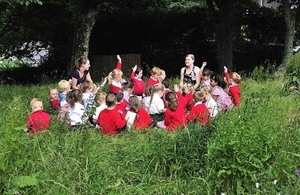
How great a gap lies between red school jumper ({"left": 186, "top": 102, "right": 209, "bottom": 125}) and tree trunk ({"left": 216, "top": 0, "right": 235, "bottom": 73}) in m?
9.89

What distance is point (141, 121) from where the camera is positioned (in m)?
8.24

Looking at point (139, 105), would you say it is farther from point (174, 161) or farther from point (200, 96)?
point (174, 161)

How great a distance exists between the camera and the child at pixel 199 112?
6952mm

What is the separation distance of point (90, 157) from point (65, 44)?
13767 mm

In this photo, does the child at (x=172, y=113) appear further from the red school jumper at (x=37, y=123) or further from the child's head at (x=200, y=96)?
the red school jumper at (x=37, y=123)

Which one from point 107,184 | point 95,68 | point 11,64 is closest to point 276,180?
point 107,184

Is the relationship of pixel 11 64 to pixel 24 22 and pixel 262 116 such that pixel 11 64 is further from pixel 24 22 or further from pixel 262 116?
pixel 262 116

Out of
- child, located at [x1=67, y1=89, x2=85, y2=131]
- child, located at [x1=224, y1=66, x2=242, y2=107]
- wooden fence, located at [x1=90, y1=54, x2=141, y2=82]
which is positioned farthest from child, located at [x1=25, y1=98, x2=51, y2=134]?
wooden fence, located at [x1=90, y1=54, x2=141, y2=82]

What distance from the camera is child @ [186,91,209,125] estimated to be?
6.95 metres

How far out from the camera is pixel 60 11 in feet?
61.4

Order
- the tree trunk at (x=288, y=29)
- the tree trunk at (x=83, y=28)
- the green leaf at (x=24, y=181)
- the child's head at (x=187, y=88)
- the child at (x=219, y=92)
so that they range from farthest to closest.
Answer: the tree trunk at (x=288, y=29) < the tree trunk at (x=83, y=28) < the child's head at (x=187, y=88) < the child at (x=219, y=92) < the green leaf at (x=24, y=181)

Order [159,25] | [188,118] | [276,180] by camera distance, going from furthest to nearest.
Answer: [159,25] → [188,118] → [276,180]

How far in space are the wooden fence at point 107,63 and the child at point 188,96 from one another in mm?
7108

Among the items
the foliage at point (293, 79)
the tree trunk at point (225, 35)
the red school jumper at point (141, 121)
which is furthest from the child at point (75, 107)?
the tree trunk at point (225, 35)
